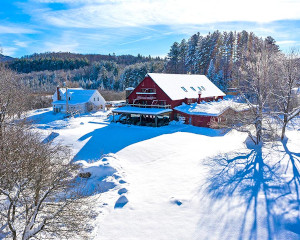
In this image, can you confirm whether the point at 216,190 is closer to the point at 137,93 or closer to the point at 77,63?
the point at 137,93

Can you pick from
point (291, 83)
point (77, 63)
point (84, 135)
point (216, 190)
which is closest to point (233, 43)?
point (291, 83)

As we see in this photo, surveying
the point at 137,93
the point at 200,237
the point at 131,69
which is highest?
the point at 131,69

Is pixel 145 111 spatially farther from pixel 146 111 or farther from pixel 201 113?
pixel 201 113

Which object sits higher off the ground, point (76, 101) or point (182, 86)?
point (182, 86)

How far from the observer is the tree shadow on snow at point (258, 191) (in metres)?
9.12

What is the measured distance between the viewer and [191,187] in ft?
43.0

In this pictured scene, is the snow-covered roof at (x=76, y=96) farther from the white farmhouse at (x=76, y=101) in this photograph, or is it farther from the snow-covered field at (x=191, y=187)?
the snow-covered field at (x=191, y=187)

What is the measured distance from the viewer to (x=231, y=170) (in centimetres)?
1578

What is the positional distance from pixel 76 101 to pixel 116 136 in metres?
26.5

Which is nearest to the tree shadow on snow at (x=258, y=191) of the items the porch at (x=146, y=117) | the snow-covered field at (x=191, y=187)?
the snow-covered field at (x=191, y=187)

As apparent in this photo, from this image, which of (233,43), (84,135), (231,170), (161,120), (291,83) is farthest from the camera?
(233,43)

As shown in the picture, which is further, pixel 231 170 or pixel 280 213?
pixel 231 170

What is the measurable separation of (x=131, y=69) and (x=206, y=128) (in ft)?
212

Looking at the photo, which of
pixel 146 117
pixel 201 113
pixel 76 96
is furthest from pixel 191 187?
pixel 76 96
